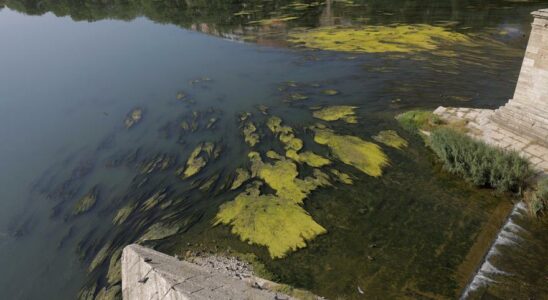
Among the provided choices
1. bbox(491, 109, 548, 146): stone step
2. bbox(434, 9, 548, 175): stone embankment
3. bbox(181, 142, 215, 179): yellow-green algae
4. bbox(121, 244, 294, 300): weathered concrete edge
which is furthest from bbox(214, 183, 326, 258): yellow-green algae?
bbox(491, 109, 548, 146): stone step

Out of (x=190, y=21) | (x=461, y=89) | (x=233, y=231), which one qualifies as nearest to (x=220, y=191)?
(x=233, y=231)

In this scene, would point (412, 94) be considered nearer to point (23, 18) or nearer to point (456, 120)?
point (456, 120)

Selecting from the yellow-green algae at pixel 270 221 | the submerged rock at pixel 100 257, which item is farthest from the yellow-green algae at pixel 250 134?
the submerged rock at pixel 100 257

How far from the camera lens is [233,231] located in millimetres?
9805

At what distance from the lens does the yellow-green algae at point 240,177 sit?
11666mm

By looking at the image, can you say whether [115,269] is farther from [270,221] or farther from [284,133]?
[284,133]

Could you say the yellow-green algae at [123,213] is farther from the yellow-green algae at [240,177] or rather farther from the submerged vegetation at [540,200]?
the submerged vegetation at [540,200]

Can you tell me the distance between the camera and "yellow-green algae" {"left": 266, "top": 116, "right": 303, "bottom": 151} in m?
13.5

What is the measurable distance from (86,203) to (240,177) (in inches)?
202

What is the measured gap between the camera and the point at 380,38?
74.4ft

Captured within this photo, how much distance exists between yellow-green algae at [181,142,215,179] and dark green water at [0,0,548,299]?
0.31 m

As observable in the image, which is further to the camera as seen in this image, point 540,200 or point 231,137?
point 231,137

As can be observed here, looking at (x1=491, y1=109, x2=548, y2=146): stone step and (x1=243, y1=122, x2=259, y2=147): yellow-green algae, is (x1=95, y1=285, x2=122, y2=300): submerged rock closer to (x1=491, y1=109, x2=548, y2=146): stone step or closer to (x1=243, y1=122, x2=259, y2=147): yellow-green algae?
(x1=243, y1=122, x2=259, y2=147): yellow-green algae

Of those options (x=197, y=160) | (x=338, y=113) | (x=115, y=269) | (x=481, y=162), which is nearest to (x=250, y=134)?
(x=197, y=160)
